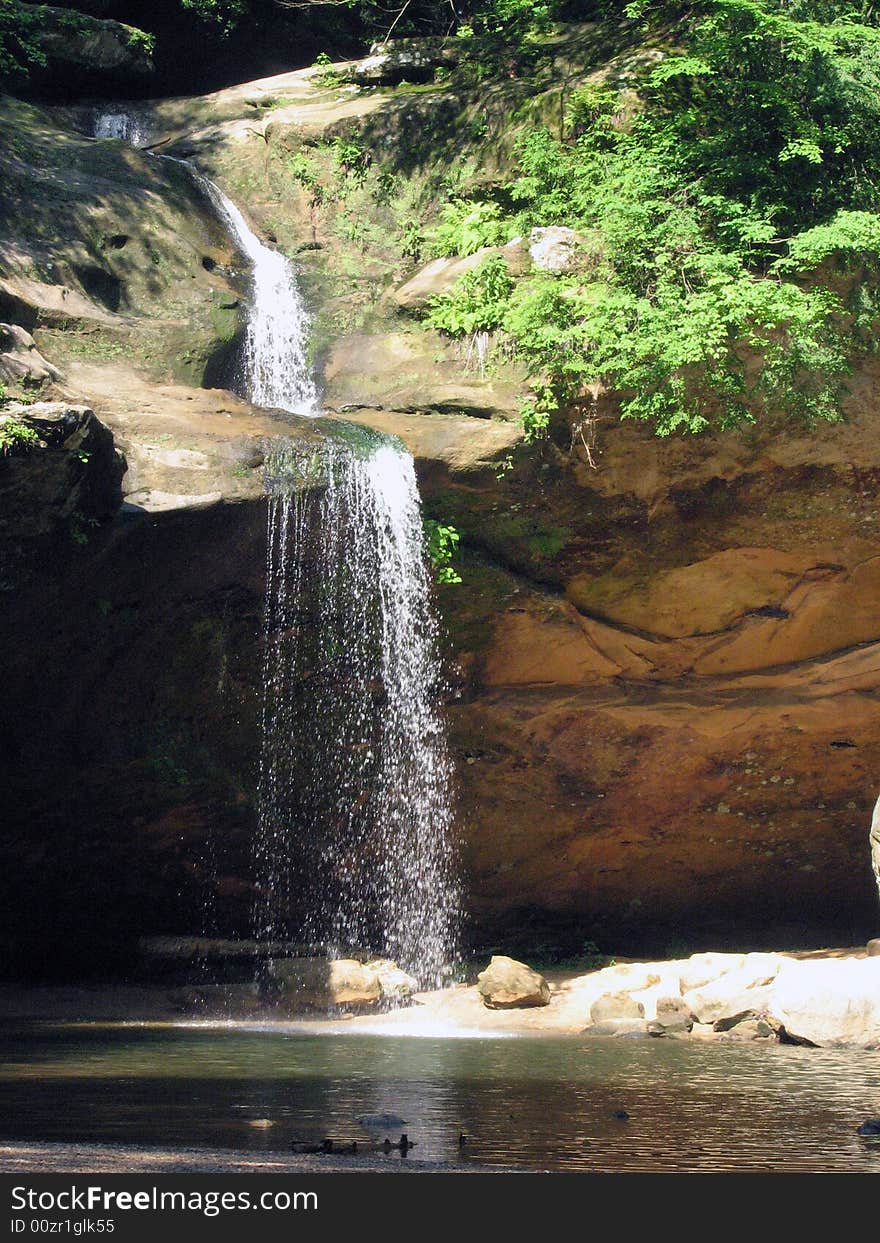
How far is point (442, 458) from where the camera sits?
39.0 ft

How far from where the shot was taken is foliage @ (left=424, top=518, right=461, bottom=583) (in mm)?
12117

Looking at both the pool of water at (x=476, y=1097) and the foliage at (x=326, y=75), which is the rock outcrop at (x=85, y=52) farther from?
the pool of water at (x=476, y=1097)

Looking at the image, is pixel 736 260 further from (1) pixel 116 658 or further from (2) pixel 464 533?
(1) pixel 116 658

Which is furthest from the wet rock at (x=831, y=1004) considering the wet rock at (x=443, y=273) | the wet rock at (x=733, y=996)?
the wet rock at (x=443, y=273)

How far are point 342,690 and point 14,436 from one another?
4663 millimetres

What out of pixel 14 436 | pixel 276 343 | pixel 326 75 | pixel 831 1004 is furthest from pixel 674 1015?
pixel 326 75

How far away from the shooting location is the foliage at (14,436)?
30.0 ft

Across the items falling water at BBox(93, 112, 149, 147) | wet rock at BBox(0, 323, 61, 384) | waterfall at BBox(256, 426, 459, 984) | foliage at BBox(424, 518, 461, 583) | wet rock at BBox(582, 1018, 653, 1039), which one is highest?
falling water at BBox(93, 112, 149, 147)

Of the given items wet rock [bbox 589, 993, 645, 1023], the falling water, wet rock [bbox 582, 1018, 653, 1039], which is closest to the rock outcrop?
the falling water

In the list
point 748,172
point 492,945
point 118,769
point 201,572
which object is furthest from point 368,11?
point 492,945

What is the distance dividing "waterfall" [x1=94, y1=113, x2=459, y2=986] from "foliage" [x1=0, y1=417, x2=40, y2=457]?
7.86ft

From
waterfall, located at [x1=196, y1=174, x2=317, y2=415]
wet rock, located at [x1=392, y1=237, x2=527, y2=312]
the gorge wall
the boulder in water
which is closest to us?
the gorge wall

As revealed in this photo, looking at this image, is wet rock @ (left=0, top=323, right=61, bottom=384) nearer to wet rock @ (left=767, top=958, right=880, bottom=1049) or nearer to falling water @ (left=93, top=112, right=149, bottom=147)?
falling water @ (left=93, top=112, right=149, bottom=147)

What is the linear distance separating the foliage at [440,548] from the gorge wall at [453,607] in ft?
0.47
